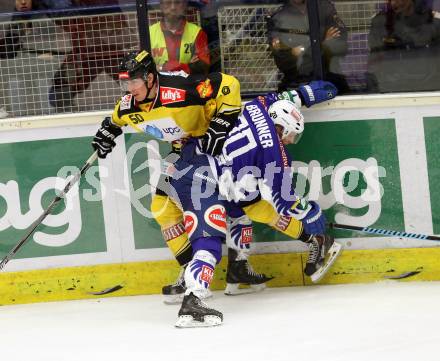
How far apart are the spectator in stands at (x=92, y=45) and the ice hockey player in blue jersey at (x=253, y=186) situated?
76 centimetres

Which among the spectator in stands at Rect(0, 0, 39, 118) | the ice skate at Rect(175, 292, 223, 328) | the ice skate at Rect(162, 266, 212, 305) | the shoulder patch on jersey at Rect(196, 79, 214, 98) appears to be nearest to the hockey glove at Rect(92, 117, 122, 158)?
the shoulder patch on jersey at Rect(196, 79, 214, 98)

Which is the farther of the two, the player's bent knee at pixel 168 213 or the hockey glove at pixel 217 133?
the player's bent knee at pixel 168 213

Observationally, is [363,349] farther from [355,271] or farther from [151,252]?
[151,252]

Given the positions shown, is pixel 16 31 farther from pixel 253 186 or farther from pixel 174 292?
pixel 174 292

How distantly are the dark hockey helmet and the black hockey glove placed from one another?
0.44 metres

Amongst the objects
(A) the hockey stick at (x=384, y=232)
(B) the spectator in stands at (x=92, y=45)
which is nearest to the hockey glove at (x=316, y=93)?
(A) the hockey stick at (x=384, y=232)

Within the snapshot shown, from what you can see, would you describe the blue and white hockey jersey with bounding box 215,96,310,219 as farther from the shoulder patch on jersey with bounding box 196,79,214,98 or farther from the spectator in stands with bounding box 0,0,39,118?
the spectator in stands with bounding box 0,0,39,118

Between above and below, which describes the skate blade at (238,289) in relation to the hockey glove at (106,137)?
below

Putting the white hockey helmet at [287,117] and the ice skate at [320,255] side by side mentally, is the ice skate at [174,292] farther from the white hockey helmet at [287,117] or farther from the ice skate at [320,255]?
the white hockey helmet at [287,117]

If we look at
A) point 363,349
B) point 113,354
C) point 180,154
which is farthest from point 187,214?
point 363,349

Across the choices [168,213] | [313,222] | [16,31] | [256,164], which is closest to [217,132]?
[256,164]

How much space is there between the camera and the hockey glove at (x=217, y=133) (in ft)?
18.2

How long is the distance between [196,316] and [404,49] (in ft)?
6.41

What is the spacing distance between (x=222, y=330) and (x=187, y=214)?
0.71 meters
